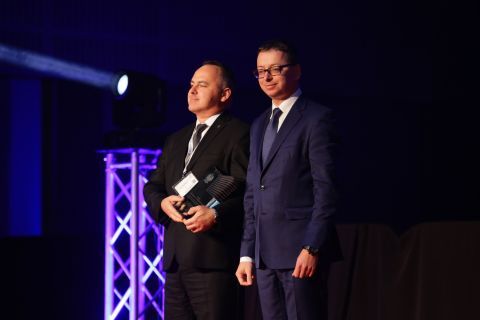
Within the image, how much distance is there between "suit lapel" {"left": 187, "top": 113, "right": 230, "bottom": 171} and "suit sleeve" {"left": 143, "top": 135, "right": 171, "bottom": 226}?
174 mm

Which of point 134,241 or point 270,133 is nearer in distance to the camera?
point 270,133

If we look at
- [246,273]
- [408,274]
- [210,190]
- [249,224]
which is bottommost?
[408,274]

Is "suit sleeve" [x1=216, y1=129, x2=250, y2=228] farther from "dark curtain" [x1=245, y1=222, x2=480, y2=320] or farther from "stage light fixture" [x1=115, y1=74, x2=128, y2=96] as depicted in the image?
"stage light fixture" [x1=115, y1=74, x2=128, y2=96]

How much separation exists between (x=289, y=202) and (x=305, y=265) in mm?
221

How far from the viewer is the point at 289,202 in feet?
7.04

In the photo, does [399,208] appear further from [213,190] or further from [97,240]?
[213,190]

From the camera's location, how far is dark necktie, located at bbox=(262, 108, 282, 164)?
2266 mm

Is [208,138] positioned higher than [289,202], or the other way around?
[208,138]

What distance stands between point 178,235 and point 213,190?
0.73 ft

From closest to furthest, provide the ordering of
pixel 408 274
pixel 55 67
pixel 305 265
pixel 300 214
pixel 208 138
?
pixel 305 265
pixel 300 214
pixel 208 138
pixel 408 274
pixel 55 67

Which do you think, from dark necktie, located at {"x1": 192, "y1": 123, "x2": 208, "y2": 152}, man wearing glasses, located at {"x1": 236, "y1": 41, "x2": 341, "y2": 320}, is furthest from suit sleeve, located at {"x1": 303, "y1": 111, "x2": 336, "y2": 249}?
dark necktie, located at {"x1": 192, "y1": 123, "x2": 208, "y2": 152}

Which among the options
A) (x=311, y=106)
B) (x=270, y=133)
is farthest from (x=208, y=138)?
(x=311, y=106)

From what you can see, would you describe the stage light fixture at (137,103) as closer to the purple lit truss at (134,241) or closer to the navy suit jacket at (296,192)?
the purple lit truss at (134,241)

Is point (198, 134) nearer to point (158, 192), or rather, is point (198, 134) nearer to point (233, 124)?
point (233, 124)
